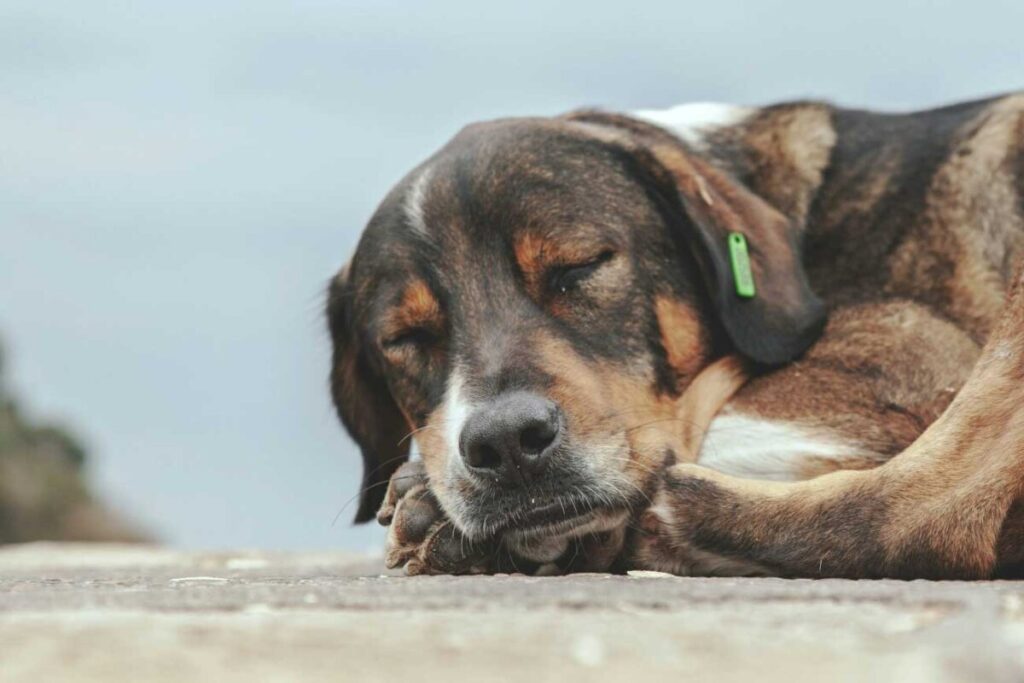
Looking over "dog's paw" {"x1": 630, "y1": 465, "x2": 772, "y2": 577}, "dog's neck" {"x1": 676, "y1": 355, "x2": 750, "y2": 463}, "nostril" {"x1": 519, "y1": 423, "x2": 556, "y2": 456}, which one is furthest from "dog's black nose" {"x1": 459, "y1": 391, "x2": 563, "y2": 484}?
"dog's neck" {"x1": 676, "y1": 355, "x2": 750, "y2": 463}

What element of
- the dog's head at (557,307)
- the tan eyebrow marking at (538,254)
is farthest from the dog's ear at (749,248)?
the tan eyebrow marking at (538,254)

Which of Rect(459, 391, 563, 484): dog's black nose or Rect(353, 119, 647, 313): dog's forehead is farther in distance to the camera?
Rect(353, 119, 647, 313): dog's forehead

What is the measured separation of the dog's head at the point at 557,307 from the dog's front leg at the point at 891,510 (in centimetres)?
33

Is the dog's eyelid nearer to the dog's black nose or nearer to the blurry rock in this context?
the dog's black nose

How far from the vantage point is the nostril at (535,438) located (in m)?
3.55

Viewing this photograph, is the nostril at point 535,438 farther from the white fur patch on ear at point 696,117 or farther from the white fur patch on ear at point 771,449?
the white fur patch on ear at point 696,117

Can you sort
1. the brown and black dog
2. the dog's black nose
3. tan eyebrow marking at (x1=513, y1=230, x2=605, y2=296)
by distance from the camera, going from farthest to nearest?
1. tan eyebrow marking at (x1=513, y1=230, x2=605, y2=296)
2. the dog's black nose
3. the brown and black dog

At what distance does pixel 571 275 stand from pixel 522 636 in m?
2.55

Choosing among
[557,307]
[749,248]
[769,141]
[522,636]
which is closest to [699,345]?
[749,248]

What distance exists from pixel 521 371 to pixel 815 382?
3.13 ft

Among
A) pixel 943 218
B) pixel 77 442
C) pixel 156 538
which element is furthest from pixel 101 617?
pixel 77 442

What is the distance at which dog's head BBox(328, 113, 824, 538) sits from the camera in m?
3.61

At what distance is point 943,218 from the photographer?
4.62m

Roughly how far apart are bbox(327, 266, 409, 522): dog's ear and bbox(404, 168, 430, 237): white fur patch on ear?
1.95 ft
